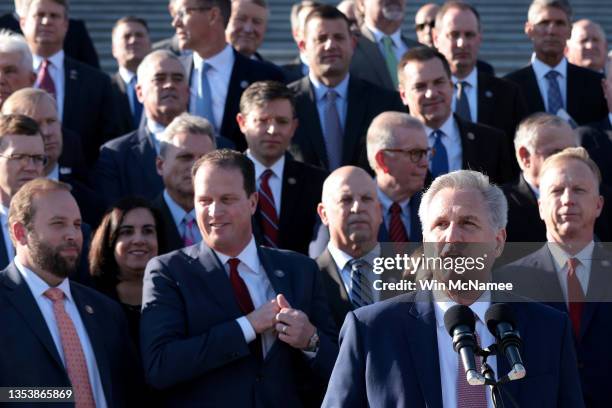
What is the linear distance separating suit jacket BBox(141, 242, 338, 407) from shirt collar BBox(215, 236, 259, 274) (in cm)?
5

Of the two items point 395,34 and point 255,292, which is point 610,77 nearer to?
point 395,34

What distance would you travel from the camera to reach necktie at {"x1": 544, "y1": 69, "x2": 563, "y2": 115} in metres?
11.7

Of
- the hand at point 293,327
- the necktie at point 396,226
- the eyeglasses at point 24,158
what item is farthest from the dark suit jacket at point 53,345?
the necktie at point 396,226

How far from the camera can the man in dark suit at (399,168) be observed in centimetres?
878

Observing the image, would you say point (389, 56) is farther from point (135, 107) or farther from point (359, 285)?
point (359, 285)

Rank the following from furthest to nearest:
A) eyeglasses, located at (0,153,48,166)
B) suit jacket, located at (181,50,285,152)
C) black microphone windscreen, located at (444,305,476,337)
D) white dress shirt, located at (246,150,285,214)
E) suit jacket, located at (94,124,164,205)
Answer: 1. suit jacket, located at (181,50,285,152)
2. suit jacket, located at (94,124,164,205)
3. white dress shirt, located at (246,150,285,214)
4. eyeglasses, located at (0,153,48,166)
5. black microphone windscreen, located at (444,305,476,337)

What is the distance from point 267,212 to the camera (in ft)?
30.3

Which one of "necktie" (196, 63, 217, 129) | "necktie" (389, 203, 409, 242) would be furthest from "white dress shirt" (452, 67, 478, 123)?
"necktie" (389, 203, 409, 242)

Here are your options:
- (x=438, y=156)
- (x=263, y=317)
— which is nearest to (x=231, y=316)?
(x=263, y=317)

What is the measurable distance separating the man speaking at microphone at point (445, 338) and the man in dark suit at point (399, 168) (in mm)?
3019

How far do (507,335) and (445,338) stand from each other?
69 centimetres

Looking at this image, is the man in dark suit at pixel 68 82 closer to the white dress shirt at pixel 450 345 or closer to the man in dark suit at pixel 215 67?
the man in dark suit at pixel 215 67

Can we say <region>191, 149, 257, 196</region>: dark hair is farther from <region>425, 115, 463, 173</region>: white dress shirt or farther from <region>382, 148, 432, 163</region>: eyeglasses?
<region>425, 115, 463, 173</region>: white dress shirt

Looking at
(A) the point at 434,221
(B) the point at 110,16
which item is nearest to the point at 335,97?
(A) the point at 434,221
